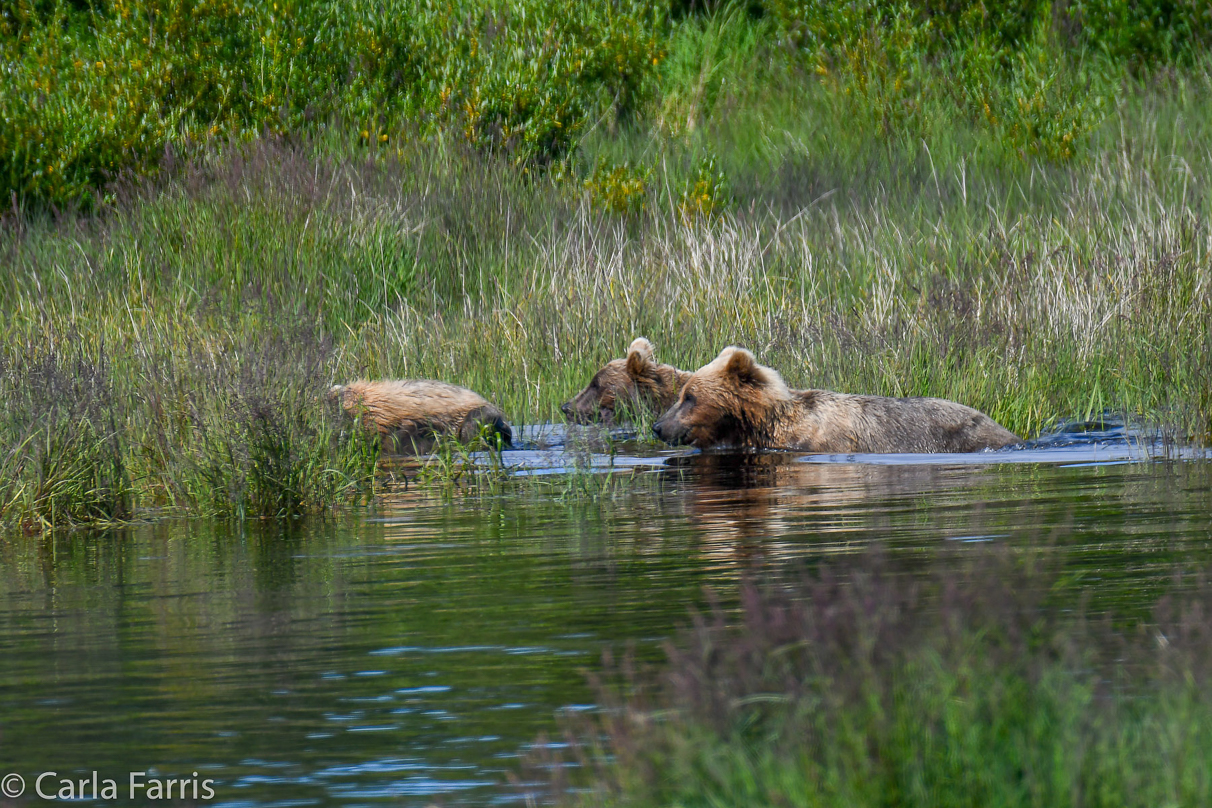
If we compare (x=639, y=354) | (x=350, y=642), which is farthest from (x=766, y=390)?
(x=350, y=642)

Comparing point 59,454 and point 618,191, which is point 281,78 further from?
point 59,454

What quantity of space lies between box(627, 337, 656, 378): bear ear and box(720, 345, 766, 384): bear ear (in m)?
1.63

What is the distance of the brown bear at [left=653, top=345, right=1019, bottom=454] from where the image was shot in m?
13.7

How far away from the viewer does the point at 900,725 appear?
3.81 m

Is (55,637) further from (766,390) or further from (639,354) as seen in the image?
(639,354)

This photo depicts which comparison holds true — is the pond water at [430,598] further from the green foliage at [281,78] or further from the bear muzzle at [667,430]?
the green foliage at [281,78]

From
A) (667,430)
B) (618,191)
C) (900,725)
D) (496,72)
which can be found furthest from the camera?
(496,72)

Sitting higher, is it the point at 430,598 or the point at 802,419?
the point at 802,419

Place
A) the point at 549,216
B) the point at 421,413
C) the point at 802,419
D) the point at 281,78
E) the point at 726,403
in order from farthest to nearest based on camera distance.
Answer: the point at 281,78 < the point at 549,216 < the point at 726,403 < the point at 802,419 < the point at 421,413

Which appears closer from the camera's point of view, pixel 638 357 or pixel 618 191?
pixel 638 357

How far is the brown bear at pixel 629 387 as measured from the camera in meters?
16.0

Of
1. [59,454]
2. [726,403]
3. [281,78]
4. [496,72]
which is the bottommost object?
[59,454]

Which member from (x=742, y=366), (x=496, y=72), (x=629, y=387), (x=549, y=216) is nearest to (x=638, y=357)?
(x=629, y=387)

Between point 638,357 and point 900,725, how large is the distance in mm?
12289
